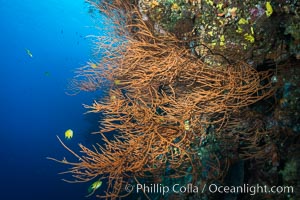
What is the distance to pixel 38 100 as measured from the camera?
67.4 ft

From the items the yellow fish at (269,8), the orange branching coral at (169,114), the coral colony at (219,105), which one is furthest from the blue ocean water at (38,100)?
the yellow fish at (269,8)

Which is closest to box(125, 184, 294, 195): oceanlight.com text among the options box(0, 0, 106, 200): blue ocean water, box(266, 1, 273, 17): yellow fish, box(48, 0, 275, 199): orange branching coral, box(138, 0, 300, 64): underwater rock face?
box(48, 0, 275, 199): orange branching coral

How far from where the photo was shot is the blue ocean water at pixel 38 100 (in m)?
15.6

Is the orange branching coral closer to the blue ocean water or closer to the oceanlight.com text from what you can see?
the oceanlight.com text

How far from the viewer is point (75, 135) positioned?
17.0 m

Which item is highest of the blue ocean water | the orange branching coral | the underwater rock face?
the blue ocean water

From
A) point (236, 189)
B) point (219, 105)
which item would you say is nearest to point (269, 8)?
point (219, 105)

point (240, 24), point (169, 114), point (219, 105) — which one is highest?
point (240, 24)

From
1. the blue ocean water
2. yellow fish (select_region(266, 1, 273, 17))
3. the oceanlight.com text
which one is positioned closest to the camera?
yellow fish (select_region(266, 1, 273, 17))

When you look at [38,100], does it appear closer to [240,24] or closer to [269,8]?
[240,24]

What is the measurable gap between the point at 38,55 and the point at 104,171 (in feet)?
87.0

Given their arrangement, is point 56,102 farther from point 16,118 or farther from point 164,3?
point 164,3

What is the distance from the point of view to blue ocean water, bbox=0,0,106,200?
612 inches

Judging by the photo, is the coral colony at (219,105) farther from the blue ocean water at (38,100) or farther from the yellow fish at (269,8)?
the blue ocean water at (38,100)
